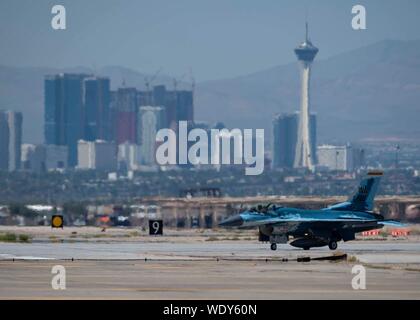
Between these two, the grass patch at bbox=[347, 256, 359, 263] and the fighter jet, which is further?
the fighter jet

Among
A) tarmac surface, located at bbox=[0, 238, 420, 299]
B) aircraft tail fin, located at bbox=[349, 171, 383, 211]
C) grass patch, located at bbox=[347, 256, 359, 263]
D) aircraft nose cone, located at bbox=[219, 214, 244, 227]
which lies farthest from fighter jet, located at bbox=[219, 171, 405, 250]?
grass patch, located at bbox=[347, 256, 359, 263]

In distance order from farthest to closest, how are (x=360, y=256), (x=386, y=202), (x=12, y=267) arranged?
1. (x=386, y=202)
2. (x=360, y=256)
3. (x=12, y=267)

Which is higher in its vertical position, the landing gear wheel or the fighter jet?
the fighter jet

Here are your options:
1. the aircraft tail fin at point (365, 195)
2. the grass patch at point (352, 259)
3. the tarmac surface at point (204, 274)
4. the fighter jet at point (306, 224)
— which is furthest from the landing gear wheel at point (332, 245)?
the grass patch at point (352, 259)

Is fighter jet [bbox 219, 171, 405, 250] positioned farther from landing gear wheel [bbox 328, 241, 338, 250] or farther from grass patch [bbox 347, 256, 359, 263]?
grass patch [bbox 347, 256, 359, 263]

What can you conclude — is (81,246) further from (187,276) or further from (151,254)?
(187,276)
